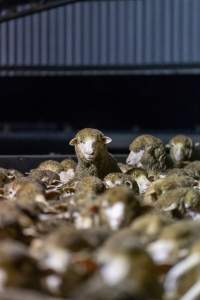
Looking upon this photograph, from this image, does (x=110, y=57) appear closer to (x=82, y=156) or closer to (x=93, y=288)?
(x=82, y=156)

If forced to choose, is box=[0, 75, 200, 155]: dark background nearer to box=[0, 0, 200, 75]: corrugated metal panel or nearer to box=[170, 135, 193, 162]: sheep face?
box=[0, 0, 200, 75]: corrugated metal panel

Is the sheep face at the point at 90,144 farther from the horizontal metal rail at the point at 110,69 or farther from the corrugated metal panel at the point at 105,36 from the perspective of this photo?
the corrugated metal panel at the point at 105,36

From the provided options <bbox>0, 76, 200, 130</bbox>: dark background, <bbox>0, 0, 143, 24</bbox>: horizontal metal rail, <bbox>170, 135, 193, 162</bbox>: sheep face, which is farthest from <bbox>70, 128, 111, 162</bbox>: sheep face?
<bbox>0, 76, 200, 130</bbox>: dark background

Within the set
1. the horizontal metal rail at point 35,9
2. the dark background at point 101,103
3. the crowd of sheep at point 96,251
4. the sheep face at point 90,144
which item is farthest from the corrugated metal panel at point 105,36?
the crowd of sheep at point 96,251

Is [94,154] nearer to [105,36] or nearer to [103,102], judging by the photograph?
[103,102]

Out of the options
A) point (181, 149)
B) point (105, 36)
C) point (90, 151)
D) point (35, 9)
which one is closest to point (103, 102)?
point (105, 36)

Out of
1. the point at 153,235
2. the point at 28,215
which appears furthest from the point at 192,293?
the point at 28,215
